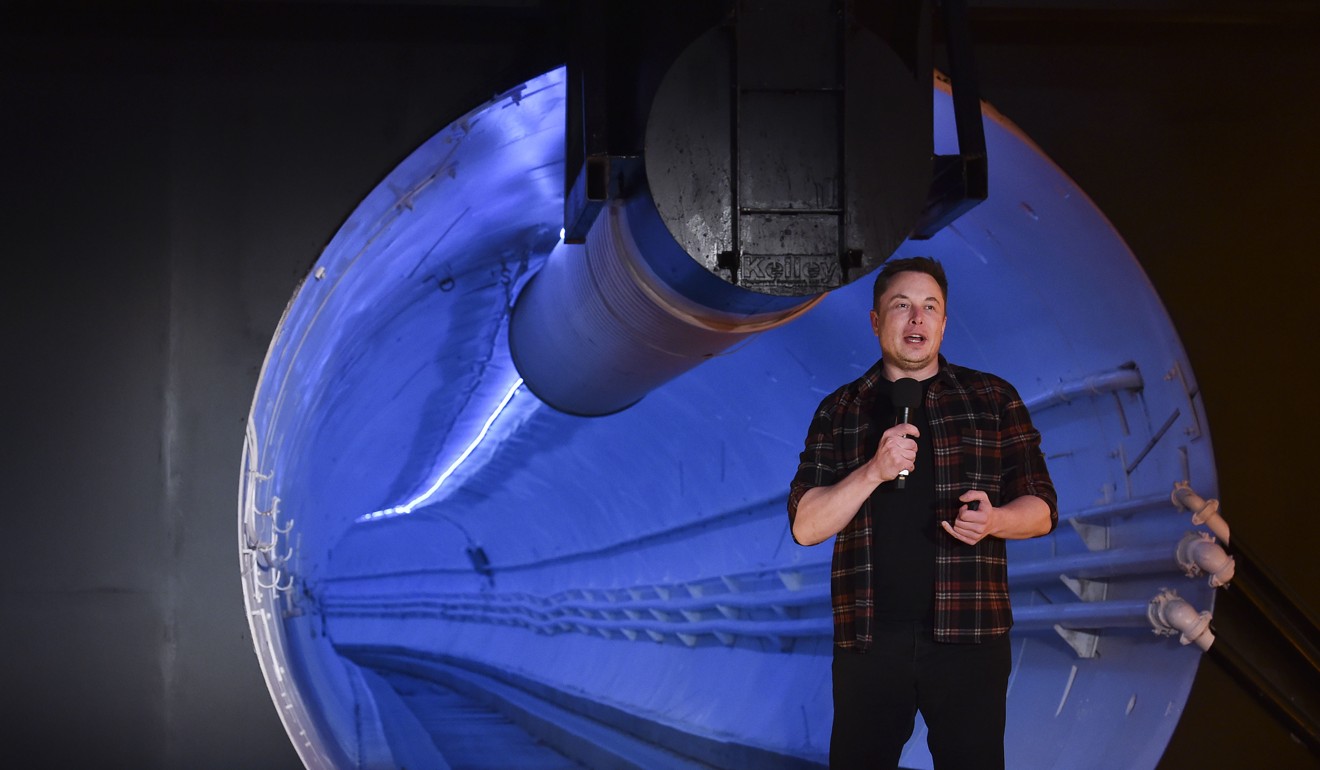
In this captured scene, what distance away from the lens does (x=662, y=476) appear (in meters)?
6.68

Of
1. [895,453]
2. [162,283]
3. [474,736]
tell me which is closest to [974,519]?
[895,453]

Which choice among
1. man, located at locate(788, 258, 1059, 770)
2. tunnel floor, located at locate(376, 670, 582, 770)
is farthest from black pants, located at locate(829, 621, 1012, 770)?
tunnel floor, located at locate(376, 670, 582, 770)

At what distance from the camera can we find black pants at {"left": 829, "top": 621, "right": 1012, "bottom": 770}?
103 inches

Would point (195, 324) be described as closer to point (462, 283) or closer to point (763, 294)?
point (763, 294)

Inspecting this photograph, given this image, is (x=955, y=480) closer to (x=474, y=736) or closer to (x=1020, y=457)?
(x=1020, y=457)

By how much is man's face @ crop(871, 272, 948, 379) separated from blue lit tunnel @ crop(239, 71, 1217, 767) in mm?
703

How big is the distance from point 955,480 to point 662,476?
402 cm

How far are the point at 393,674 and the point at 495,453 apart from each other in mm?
3639

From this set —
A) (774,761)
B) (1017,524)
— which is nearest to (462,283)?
(774,761)

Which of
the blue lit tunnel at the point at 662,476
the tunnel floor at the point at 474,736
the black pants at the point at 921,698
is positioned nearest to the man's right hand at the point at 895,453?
the black pants at the point at 921,698

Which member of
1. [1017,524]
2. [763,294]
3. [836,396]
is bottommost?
[1017,524]

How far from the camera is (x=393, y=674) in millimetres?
10461

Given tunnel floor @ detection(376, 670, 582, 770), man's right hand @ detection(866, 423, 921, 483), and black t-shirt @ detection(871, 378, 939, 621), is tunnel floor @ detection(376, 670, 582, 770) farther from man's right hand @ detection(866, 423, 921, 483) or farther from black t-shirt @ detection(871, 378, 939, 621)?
man's right hand @ detection(866, 423, 921, 483)

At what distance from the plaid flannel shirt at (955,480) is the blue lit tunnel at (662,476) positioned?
0.93 meters
